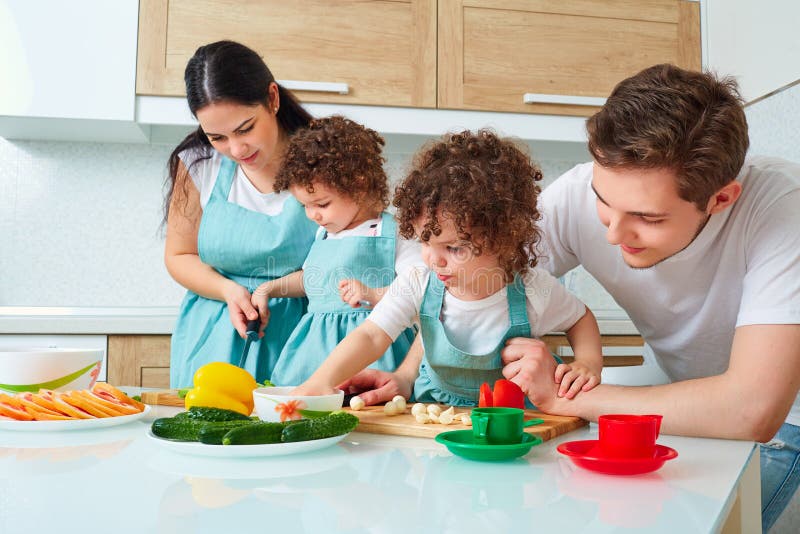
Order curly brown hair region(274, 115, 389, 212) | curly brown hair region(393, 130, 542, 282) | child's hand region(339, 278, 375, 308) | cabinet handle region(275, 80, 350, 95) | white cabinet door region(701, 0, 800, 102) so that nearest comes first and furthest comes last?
curly brown hair region(393, 130, 542, 282) → child's hand region(339, 278, 375, 308) → curly brown hair region(274, 115, 389, 212) → white cabinet door region(701, 0, 800, 102) → cabinet handle region(275, 80, 350, 95)

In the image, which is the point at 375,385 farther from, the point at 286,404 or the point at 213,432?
the point at 213,432

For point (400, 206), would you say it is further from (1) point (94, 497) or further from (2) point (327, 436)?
(1) point (94, 497)

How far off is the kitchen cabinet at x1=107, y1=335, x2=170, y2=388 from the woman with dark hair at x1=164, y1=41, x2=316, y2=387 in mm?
396

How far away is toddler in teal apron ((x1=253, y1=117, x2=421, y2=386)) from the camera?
1.54m

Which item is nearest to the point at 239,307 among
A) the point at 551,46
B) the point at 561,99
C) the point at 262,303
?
the point at 262,303

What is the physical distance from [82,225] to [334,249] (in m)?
1.56

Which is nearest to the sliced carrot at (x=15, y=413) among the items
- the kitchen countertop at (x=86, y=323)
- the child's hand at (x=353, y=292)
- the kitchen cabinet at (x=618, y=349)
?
the child's hand at (x=353, y=292)

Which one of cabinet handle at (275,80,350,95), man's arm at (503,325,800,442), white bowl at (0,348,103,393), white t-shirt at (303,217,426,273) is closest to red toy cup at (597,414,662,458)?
man's arm at (503,325,800,442)

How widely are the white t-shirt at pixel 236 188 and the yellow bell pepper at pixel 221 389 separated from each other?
716 millimetres

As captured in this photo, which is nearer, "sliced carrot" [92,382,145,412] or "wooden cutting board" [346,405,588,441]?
"wooden cutting board" [346,405,588,441]

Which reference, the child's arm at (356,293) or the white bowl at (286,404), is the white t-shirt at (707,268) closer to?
the child's arm at (356,293)

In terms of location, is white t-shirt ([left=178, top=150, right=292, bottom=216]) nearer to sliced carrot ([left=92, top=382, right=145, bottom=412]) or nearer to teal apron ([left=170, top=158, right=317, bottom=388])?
teal apron ([left=170, top=158, right=317, bottom=388])

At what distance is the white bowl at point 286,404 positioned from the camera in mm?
880

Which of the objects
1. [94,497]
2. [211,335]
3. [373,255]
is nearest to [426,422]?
[94,497]
